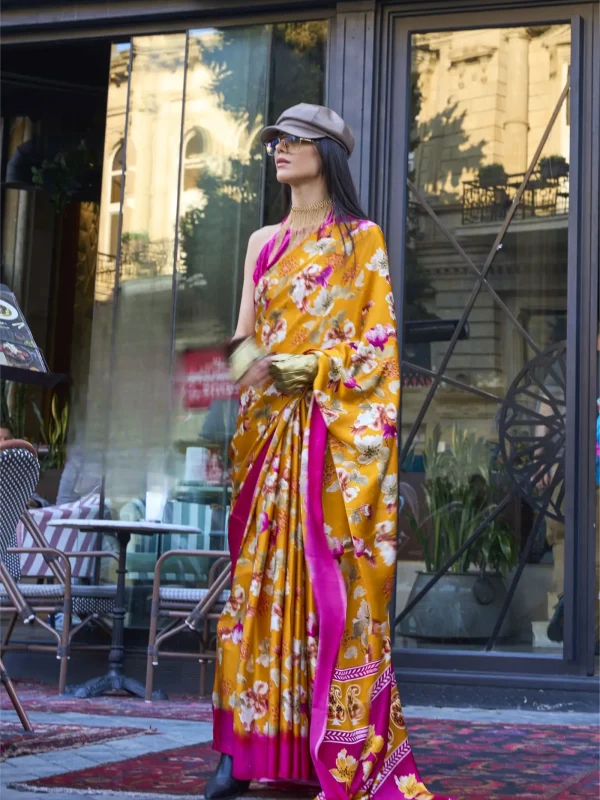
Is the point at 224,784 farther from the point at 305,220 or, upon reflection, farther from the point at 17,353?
the point at 305,220

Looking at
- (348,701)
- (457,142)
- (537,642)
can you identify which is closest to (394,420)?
(348,701)

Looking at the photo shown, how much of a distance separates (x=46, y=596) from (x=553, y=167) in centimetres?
341

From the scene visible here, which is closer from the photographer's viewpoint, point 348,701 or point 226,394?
point 348,701

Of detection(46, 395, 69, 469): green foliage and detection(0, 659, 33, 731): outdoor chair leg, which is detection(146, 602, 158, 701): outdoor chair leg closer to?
detection(0, 659, 33, 731): outdoor chair leg

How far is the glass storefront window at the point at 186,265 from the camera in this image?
6387 millimetres

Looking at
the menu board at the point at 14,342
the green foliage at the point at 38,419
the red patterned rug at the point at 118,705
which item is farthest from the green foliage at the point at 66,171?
the menu board at the point at 14,342

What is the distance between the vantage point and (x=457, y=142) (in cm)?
625

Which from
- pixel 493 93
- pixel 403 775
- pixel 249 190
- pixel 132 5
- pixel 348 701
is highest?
pixel 132 5

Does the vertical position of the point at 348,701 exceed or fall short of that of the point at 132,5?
it falls short

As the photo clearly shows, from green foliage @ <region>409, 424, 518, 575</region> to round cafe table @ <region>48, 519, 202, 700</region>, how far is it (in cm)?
125

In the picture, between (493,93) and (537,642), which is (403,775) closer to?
(537,642)

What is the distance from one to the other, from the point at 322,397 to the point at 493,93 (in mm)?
3537

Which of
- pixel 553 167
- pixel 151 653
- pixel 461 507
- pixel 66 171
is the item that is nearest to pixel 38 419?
pixel 66 171

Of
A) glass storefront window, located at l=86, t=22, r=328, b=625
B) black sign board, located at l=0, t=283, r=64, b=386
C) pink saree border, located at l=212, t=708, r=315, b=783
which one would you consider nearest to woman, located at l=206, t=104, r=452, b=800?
pink saree border, located at l=212, t=708, r=315, b=783
